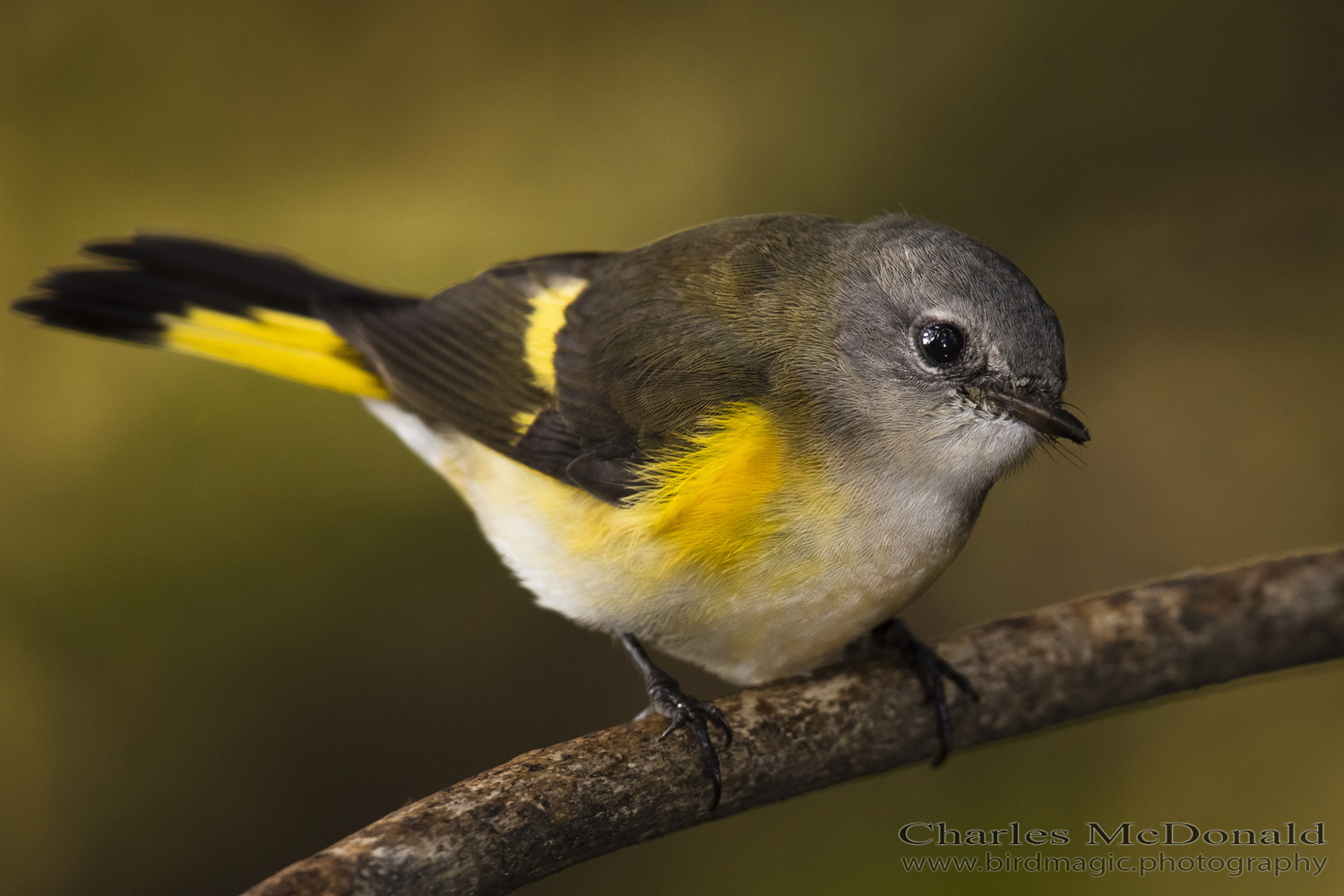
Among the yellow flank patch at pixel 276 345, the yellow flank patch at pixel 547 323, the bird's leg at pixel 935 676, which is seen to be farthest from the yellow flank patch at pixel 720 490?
the yellow flank patch at pixel 276 345

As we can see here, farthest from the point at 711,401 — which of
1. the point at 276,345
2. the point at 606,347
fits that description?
the point at 276,345

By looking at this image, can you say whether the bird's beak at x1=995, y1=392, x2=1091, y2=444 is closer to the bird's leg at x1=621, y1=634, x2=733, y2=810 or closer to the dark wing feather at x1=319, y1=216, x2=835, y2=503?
the dark wing feather at x1=319, y1=216, x2=835, y2=503

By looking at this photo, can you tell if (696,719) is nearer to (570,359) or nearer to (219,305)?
(570,359)

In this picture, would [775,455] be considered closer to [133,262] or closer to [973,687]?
[973,687]

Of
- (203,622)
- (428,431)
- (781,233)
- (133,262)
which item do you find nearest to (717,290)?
(781,233)

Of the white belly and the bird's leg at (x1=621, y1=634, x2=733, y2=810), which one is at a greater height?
the white belly

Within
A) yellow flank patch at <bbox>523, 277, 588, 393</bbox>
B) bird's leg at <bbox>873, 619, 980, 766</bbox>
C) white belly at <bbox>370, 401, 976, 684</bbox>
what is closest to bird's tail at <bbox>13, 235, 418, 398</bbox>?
yellow flank patch at <bbox>523, 277, 588, 393</bbox>

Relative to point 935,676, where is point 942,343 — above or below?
above
